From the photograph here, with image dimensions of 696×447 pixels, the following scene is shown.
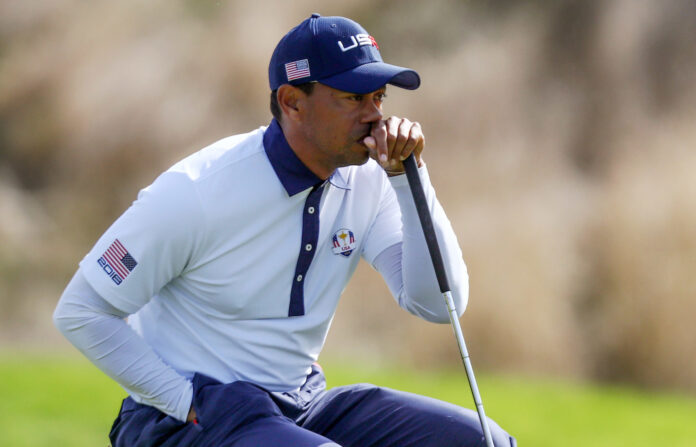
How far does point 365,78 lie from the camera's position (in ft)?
6.93

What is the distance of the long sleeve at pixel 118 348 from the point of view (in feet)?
6.66

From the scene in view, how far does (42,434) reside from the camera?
14.2 feet

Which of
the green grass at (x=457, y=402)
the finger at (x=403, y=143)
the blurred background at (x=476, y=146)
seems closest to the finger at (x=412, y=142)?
the finger at (x=403, y=143)

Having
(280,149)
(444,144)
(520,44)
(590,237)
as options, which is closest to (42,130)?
(444,144)

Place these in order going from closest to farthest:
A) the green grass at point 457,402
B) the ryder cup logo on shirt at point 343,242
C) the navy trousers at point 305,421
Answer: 1. the navy trousers at point 305,421
2. the ryder cup logo on shirt at point 343,242
3. the green grass at point 457,402

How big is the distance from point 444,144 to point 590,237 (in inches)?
49.1

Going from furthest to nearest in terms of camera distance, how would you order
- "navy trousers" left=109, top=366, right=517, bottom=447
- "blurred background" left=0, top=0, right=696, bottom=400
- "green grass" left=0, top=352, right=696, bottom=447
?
"blurred background" left=0, top=0, right=696, bottom=400
"green grass" left=0, top=352, right=696, bottom=447
"navy trousers" left=109, top=366, right=517, bottom=447

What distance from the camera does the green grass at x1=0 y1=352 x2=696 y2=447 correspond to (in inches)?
178

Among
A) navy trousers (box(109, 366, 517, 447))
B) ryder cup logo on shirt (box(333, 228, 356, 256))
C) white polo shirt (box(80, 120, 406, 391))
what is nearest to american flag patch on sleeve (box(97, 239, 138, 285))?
white polo shirt (box(80, 120, 406, 391))

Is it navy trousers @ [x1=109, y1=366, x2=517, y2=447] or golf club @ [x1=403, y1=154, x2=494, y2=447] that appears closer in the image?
navy trousers @ [x1=109, y1=366, x2=517, y2=447]

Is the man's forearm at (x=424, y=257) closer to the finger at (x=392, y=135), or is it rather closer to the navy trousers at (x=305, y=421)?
the finger at (x=392, y=135)

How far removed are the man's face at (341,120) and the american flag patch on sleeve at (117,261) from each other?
501 mm

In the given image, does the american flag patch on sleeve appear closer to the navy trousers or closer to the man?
the man

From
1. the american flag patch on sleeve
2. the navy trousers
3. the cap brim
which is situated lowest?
the navy trousers
